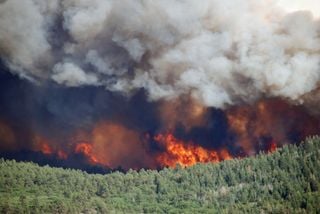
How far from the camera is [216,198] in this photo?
19662 centimetres

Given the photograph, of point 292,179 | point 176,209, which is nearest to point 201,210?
point 176,209

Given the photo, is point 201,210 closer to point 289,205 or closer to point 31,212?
point 289,205

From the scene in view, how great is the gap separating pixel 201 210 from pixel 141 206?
2403cm

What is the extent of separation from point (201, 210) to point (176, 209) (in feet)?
32.3

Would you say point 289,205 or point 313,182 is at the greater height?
point 313,182

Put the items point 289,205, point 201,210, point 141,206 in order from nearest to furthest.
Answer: point 289,205
point 201,210
point 141,206

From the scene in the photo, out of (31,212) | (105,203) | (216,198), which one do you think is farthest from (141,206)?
(31,212)

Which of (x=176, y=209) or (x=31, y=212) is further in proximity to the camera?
(x=176, y=209)

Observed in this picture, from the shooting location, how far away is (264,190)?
189875 mm

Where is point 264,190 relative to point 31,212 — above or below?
above

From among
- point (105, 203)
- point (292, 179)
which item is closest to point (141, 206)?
point (105, 203)

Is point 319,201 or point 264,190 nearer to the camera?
point 319,201

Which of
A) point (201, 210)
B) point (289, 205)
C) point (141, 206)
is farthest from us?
point (141, 206)

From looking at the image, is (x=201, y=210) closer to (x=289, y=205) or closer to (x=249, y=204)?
(x=249, y=204)
